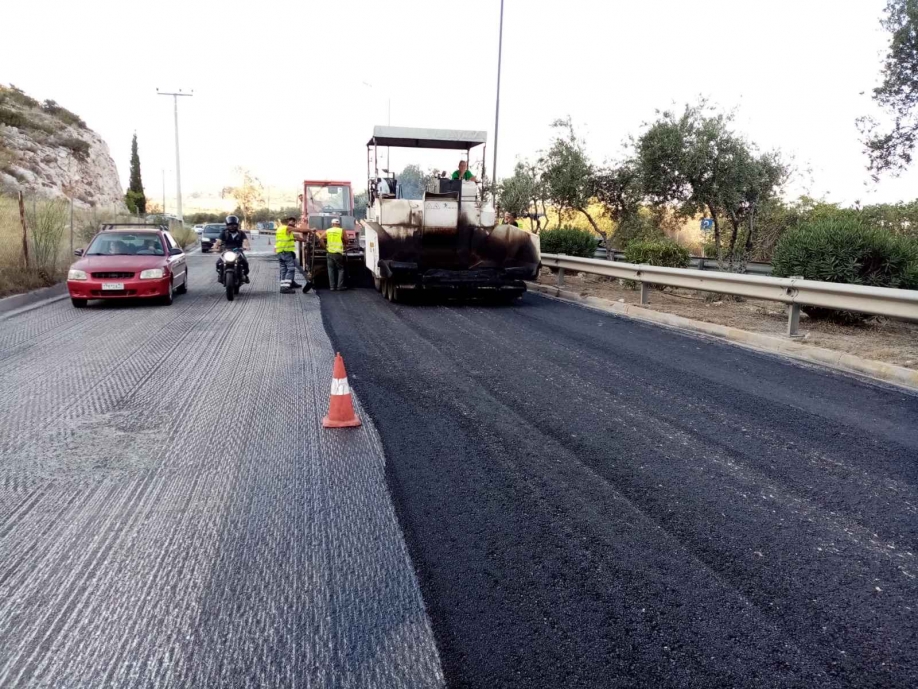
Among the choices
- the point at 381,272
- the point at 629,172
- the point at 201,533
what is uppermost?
the point at 629,172

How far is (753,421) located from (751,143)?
12.8 meters

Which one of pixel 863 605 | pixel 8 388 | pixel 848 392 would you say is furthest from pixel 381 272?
pixel 863 605

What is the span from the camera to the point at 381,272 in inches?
526

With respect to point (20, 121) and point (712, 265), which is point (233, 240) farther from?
point (20, 121)

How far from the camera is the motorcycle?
47.5 ft

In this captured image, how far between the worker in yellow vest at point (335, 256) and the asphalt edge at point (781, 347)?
607 cm

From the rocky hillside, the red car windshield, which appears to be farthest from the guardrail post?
the rocky hillside

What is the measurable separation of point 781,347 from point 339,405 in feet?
20.3

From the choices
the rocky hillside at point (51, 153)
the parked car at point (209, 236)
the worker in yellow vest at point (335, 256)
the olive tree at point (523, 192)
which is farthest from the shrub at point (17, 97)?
the worker in yellow vest at point (335, 256)

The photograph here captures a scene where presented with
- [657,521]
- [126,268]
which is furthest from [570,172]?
[657,521]

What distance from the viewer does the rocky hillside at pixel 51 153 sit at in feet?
140

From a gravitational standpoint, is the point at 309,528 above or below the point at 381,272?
below

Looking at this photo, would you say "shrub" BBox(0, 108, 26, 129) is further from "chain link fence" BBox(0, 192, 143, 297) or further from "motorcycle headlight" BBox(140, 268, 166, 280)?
"motorcycle headlight" BBox(140, 268, 166, 280)

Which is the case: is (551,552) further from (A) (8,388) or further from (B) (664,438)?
(A) (8,388)
